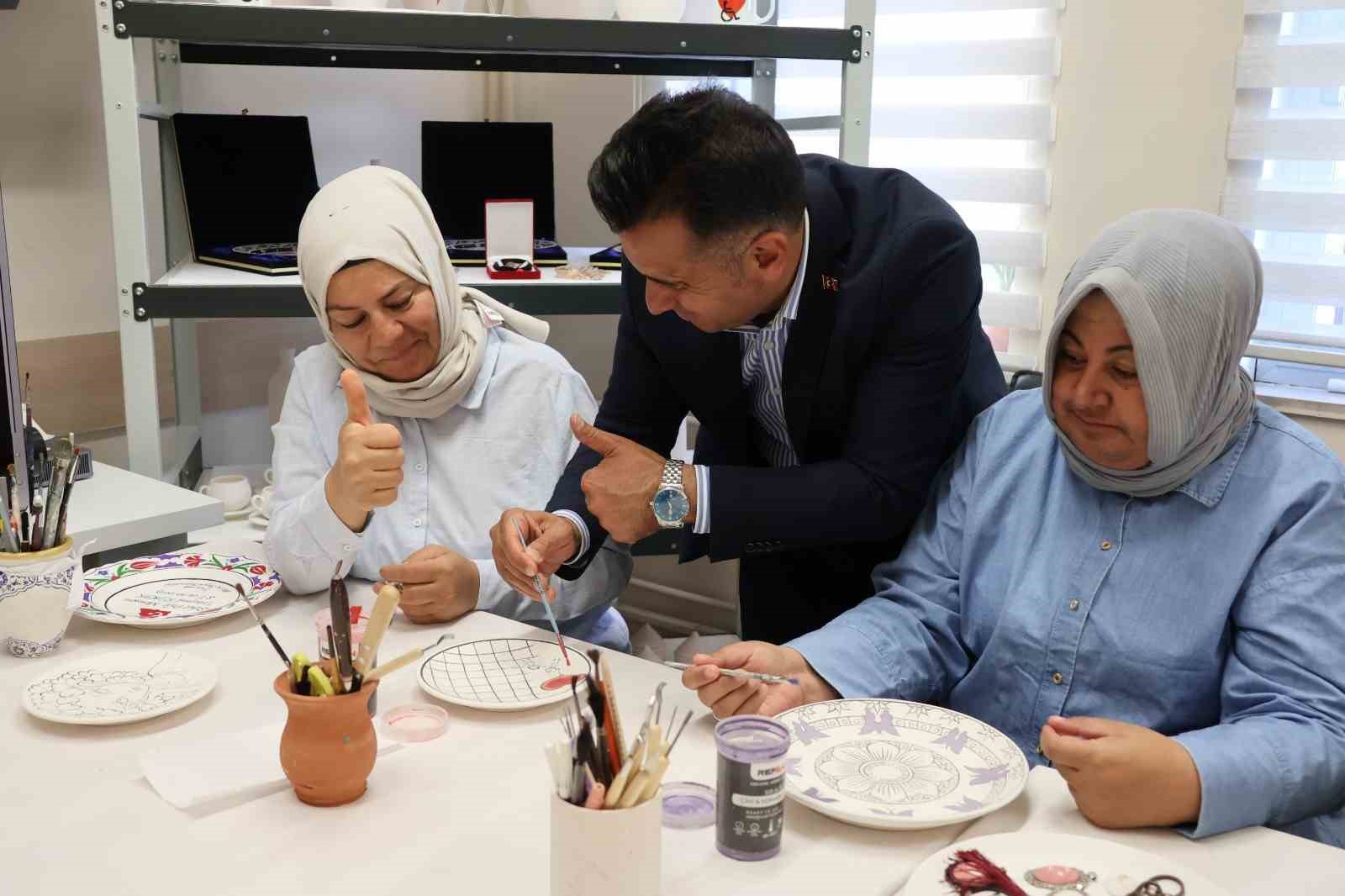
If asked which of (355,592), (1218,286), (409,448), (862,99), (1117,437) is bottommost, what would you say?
(355,592)

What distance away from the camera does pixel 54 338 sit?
2.55 m

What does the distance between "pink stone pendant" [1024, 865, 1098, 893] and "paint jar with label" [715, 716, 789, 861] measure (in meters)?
0.21

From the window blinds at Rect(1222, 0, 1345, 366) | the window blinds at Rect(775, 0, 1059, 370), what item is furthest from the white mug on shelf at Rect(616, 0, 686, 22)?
the window blinds at Rect(1222, 0, 1345, 366)

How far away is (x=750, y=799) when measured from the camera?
101 centimetres

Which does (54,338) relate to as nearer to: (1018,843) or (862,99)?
(862,99)

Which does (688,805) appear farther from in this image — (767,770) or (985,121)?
(985,121)

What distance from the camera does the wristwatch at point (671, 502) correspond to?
1.49 meters

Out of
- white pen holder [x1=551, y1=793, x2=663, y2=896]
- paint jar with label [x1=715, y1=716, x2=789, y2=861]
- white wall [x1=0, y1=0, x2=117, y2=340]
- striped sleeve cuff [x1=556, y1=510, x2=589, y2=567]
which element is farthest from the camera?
white wall [x1=0, y1=0, x2=117, y2=340]

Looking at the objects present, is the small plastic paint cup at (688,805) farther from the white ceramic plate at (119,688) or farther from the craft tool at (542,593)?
the white ceramic plate at (119,688)

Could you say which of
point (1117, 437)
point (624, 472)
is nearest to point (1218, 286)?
point (1117, 437)

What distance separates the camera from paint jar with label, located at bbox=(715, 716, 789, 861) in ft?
3.31

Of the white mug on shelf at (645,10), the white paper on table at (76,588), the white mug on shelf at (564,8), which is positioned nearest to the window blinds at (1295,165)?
the white mug on shelf at (645,10)

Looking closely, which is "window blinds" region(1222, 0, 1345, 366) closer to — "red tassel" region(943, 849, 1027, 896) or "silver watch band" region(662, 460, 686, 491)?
"silver watch band" region(662, 460, 686, 491)

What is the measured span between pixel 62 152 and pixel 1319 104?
250 centimetres
